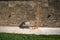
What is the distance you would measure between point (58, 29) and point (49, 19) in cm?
64

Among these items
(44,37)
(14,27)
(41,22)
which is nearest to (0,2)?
(14,27)

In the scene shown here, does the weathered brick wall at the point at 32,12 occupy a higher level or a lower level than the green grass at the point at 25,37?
higher

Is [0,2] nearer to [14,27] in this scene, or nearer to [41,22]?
[14,27]

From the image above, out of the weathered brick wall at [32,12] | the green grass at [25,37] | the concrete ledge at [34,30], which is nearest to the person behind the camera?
the green grass at [25,37]

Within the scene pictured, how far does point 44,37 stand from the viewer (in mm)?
8047

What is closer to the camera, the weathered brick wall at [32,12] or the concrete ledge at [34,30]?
the concrete ledge at [34,30]

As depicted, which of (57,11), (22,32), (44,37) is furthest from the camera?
(57,11)

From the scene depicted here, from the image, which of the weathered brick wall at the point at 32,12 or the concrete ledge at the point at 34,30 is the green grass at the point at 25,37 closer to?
the concrete ledge at the point at 34,30

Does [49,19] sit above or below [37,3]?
below

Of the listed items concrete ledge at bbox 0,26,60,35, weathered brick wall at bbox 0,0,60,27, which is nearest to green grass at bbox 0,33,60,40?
concrete ledge at bbox 0,26,60,35

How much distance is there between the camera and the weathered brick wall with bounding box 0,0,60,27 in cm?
928

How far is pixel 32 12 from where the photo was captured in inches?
370

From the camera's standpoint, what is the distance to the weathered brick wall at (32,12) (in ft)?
30.5

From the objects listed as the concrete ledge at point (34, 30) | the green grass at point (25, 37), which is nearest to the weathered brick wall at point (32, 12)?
the concrete ledge at point (34, 30)
